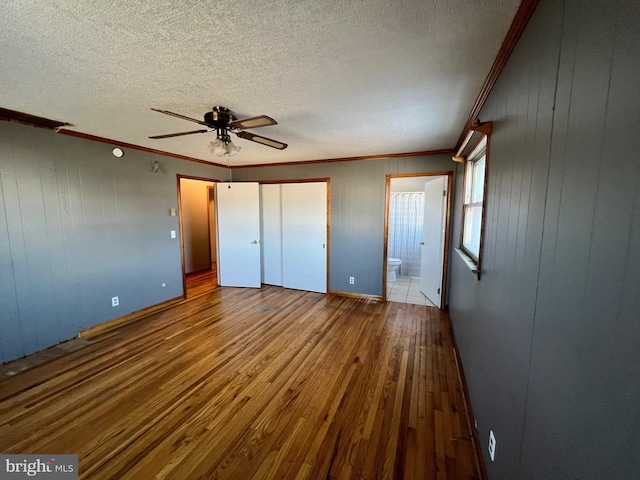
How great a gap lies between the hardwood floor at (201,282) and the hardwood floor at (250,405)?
1.42 m

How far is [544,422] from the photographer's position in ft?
2.68

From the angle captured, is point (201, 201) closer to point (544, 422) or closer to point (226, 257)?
point (226, 257)

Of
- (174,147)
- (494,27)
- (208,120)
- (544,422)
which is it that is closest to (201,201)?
(174,147)

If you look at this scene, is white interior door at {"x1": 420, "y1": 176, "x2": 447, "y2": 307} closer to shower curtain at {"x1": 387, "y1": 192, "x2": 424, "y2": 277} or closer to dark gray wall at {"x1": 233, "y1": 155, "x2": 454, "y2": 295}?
dark gray wall at {"x1": 233, "y1": 155, "x2": 454, "y2": 295}

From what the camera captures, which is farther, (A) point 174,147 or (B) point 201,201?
(B) point 201,201

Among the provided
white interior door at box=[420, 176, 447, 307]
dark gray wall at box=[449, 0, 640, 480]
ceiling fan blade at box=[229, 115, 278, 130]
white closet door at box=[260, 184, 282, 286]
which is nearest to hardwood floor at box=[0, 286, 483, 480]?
dark gray wall at box=[449, 0, 640, 480]

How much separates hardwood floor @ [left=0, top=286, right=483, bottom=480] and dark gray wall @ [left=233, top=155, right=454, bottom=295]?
118 cm

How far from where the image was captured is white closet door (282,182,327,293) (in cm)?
451

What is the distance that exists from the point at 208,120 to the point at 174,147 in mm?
1721

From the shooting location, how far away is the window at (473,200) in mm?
2368

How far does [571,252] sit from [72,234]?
415 centimetres

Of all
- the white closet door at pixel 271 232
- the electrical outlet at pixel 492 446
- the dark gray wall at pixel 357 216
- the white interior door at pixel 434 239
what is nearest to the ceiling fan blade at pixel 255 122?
the electrical outlet at pixel 492 446

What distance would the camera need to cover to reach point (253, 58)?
1483 millimetres

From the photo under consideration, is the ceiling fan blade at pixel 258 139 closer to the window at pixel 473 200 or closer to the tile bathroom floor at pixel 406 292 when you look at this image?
the window at pixel 473 200
